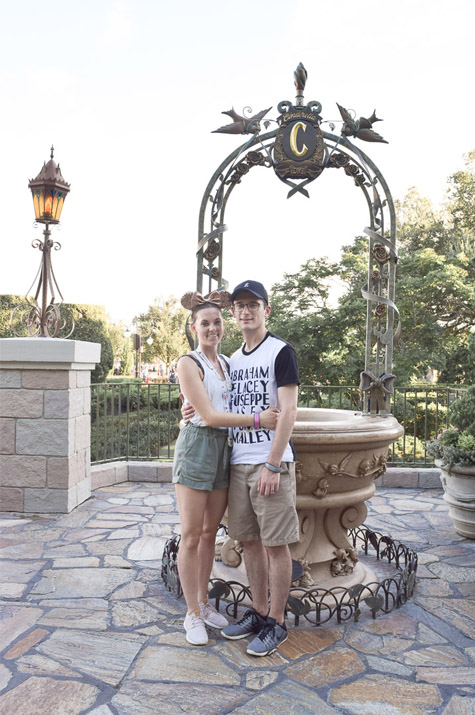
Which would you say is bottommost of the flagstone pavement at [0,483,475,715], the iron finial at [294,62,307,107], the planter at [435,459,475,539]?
the flagstone pavement at [0,483,475,715]

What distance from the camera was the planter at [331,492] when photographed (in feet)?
9.82

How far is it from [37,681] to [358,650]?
146 cm

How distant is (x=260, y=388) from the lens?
2549 mm

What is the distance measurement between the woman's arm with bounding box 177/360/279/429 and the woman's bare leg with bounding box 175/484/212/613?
1.18ft

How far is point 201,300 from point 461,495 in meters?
2.83

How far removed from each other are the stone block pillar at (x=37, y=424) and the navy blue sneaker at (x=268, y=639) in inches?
115

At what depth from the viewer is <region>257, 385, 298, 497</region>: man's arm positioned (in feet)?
7.98

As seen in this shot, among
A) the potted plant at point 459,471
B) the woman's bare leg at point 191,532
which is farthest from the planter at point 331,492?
the potted plant at point 459,471

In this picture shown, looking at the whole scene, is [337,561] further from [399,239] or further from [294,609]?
[399,239]

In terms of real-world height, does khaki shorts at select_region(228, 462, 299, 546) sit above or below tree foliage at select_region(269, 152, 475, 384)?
below

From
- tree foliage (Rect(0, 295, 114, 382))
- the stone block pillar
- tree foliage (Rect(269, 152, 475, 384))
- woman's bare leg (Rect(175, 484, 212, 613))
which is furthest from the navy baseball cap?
tree foliage (Rect(0, 295, 114, 382))

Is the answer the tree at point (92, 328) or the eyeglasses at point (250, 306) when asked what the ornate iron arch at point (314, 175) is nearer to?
the eyeglasses at point (250, 306)

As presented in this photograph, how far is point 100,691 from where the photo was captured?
223cm

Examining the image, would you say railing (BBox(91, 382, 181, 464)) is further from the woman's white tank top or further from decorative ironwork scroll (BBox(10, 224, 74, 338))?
the woman's white tank top
